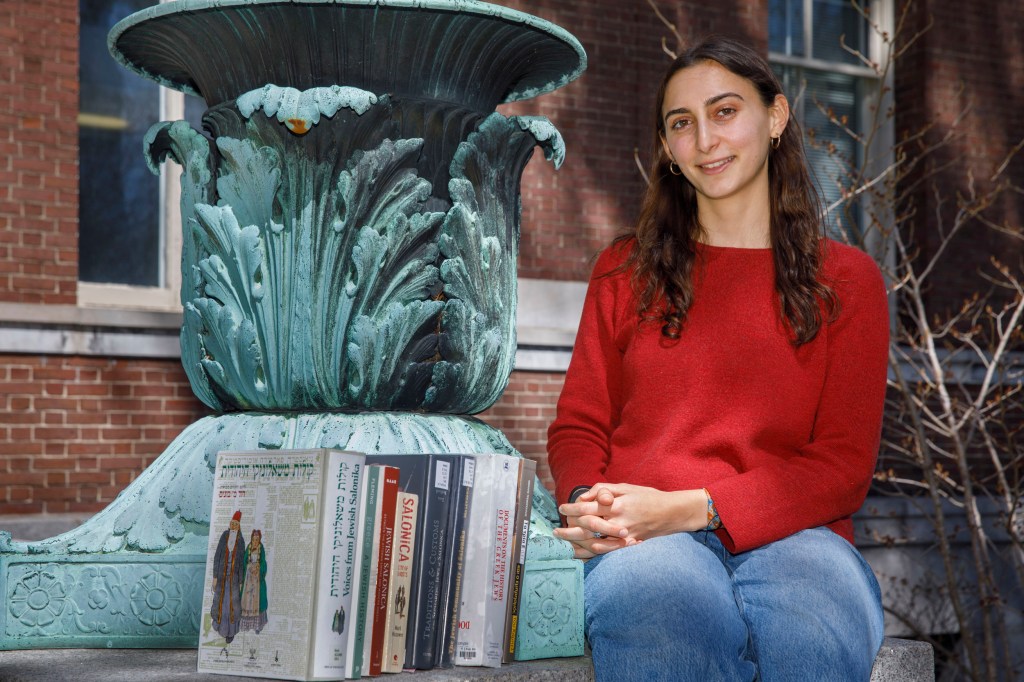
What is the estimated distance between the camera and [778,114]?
2549 millimetres

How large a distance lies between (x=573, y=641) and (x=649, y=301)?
0.70m

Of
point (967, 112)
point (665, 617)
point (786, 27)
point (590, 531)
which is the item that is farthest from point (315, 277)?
point (967, 112)

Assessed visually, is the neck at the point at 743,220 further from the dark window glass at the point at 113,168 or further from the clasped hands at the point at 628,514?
the dark window glass at the point at 113,168

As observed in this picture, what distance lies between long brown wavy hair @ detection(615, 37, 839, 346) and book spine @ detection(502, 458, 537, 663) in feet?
1.41

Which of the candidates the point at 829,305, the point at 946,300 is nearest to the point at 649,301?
the point at 829,305

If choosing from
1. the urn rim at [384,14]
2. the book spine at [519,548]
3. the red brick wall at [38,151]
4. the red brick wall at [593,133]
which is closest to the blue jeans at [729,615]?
the book spine at [519,548]

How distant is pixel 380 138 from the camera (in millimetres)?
2516

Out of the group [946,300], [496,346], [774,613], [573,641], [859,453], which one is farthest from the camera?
[946,300]

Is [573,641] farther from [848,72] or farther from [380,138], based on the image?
[848,72]

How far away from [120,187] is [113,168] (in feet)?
0.35

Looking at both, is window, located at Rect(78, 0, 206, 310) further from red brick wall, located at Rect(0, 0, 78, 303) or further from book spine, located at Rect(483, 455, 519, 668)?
book spine, located at Rect(483, 455, 519, 668)

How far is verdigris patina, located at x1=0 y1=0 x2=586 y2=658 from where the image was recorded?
2.45m

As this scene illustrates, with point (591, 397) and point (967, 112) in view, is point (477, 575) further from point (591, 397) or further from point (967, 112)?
point (967, 112)

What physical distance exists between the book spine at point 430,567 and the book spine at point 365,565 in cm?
11
